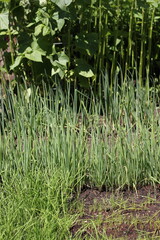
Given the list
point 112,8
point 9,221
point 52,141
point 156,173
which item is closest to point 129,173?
point 156,173

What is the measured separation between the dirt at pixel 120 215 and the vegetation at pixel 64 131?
32 millimetres

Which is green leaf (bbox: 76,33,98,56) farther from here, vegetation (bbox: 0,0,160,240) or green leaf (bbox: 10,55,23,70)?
green leaf (bbox: 10,55,23,70)

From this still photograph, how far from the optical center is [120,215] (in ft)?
9.91

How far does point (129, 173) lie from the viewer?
3260mm

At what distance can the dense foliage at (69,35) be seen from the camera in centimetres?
391

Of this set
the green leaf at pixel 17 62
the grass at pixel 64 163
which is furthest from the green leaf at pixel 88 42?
the grass at pixel 64 163

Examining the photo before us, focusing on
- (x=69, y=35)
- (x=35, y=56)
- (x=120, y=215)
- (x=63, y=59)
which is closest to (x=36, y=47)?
(x=35, y=56)

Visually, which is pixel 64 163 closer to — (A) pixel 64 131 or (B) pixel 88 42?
(A) pixel 64 131

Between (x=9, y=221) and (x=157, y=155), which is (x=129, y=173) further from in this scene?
(x=9, y=221)

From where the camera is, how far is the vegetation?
2938mm

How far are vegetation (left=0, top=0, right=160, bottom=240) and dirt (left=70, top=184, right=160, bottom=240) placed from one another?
0.03m

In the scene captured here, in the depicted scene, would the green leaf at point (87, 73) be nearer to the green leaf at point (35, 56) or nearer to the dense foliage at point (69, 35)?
the dense foliage at point (69, 35)

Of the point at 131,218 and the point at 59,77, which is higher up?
the point at 59,77

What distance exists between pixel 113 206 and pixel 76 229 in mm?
279
